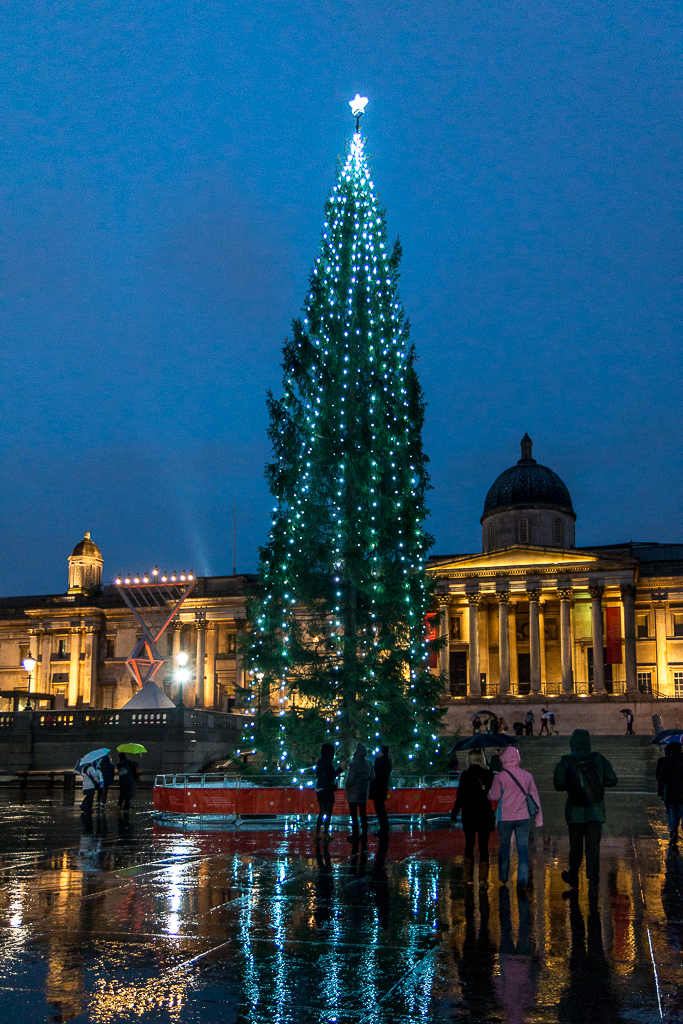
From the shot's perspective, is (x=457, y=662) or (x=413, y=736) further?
(x=457, y=662)

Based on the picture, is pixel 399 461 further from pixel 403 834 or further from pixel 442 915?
pixel 442 915

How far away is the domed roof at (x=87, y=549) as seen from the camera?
89.4 meters

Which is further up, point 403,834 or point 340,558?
point 340,558

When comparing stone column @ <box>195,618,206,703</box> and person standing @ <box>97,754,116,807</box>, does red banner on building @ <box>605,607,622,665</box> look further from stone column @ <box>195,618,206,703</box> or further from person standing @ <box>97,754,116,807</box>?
person standing @ <box>97,754,116,807</box>

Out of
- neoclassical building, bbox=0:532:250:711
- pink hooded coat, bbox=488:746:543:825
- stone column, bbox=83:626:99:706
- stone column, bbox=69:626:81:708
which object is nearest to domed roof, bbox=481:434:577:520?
neoclassical building, bbox=0:532:250:711

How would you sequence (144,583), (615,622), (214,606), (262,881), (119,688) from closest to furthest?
1. (262,881)
2. (144,583)
3. (615,622)
4. (214,606)
5. (119,688)

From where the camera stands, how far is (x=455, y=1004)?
24.2 feet

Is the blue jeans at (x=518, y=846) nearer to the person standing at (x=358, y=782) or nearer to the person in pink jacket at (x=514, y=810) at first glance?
the person in pink jacket at (x=514, y=810)

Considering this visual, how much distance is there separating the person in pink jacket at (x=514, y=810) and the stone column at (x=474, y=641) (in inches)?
2280

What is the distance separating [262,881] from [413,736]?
11038mm

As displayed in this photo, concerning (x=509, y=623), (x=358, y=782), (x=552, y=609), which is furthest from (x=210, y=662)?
(x=358, y=782)


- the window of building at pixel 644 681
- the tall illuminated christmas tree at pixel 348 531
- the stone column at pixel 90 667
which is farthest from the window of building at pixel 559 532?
the tall illuminated christmas tree at pixel 348 531

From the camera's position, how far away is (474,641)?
231 ft

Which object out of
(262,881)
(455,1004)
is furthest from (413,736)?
(455,1004)
